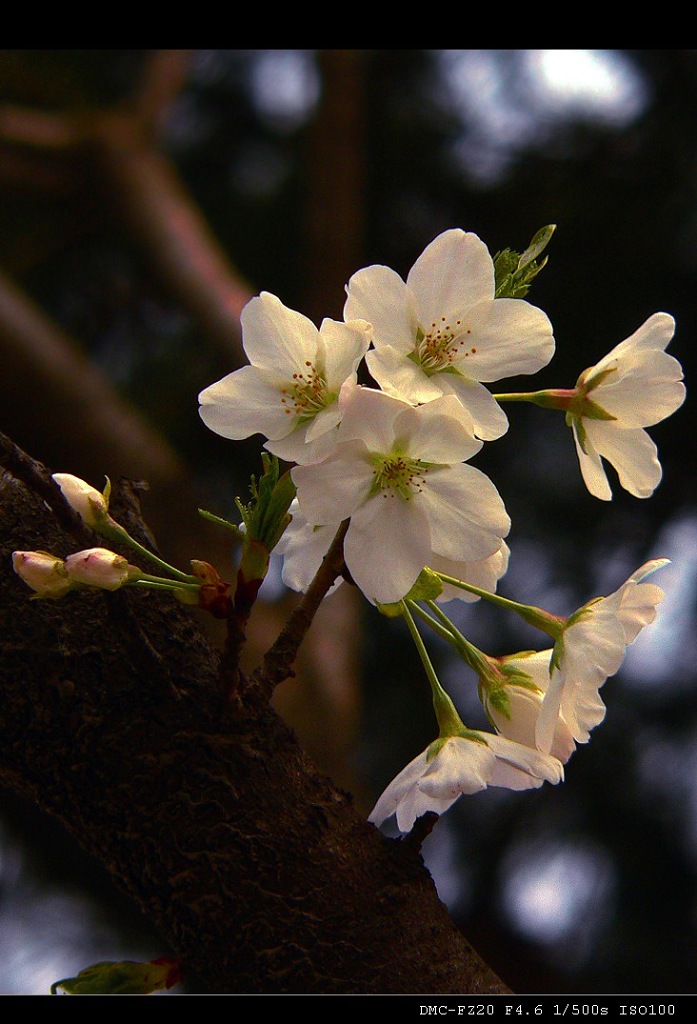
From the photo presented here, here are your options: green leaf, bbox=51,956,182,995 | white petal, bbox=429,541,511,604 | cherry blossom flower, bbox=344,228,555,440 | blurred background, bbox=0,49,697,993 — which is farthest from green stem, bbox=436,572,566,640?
blurred background, bbox=0,49,697,993

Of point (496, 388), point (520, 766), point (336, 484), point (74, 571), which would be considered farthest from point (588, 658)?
point (496, 388)

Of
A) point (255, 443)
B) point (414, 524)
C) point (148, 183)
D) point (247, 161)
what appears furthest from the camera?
point (247, 161)

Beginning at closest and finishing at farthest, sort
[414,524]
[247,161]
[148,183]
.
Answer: [414,524] < [148,183] < [247,161]

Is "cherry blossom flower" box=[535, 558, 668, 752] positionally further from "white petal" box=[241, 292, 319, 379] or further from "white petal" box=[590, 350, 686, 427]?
"white petal" box=[241, 292, 319, 379]

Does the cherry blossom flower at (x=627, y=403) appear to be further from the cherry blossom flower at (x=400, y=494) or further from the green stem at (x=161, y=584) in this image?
the green stem at (x=161, y=584)
